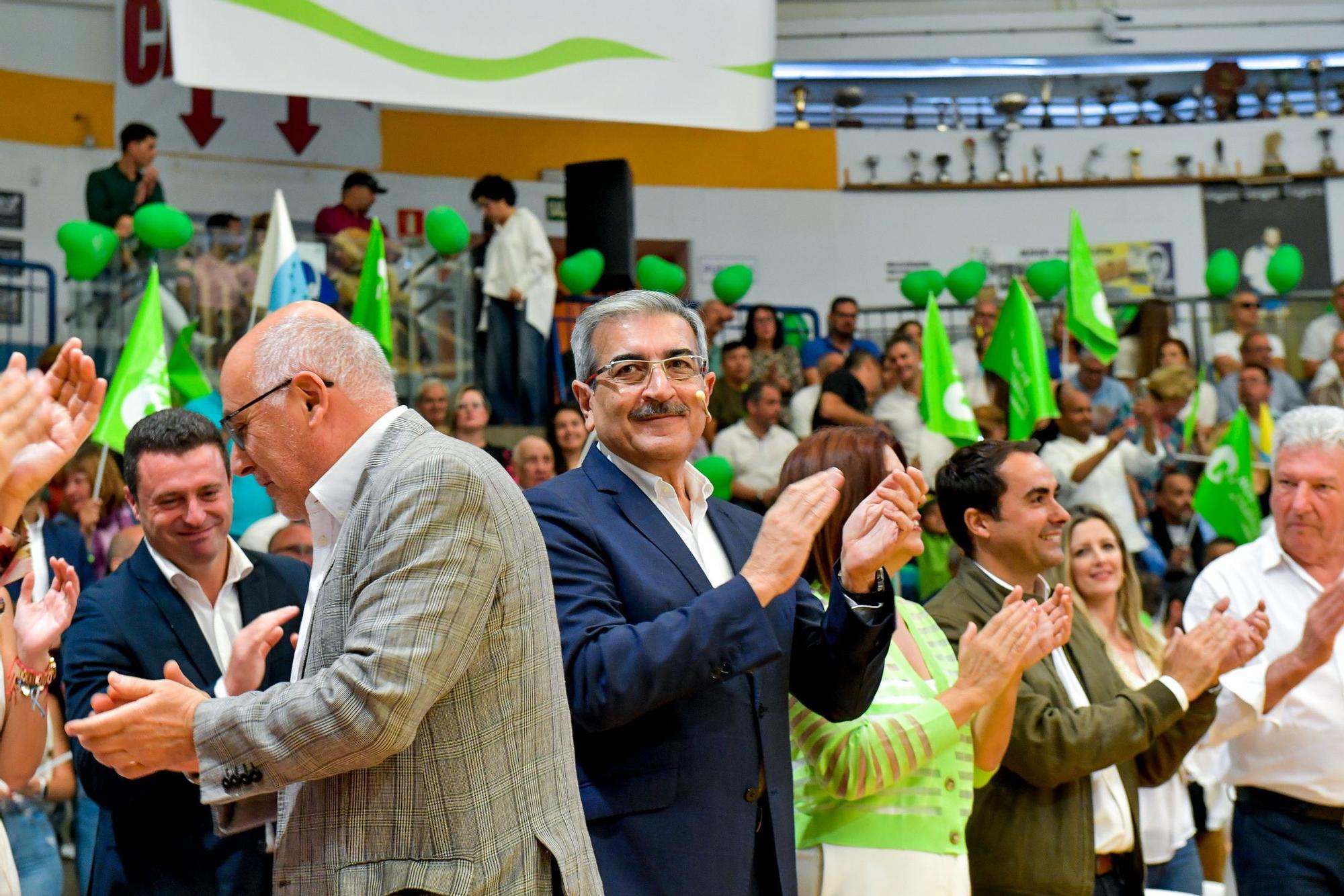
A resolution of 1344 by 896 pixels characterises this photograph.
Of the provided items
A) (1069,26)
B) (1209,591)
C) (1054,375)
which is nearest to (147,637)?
(1209,591)

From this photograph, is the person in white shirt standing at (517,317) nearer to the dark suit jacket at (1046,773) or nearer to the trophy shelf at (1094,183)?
the dark suit jacket at (1046,773)

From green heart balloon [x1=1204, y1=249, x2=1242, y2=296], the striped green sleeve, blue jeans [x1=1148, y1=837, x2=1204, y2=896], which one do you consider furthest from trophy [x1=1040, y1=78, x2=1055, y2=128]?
the striped green sleeve

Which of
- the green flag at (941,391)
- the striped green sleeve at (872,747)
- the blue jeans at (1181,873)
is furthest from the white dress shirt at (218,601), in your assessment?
the green flag at (941,391)

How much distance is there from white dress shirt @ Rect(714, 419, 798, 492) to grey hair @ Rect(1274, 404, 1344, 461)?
4646 mm

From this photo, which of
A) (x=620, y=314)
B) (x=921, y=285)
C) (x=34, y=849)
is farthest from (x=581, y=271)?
(x=620, y=314)

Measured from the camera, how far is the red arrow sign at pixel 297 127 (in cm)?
1189

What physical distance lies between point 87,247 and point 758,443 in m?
3.73

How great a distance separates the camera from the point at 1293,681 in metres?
3.27

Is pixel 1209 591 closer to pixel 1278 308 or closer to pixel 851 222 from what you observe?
pixel 1278 308

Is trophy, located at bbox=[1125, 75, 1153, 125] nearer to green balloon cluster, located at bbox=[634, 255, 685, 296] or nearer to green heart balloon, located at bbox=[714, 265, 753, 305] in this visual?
green heart balloon, located at bbox=[714, 265, 753, 305]

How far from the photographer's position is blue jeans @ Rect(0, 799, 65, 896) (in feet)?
10.7

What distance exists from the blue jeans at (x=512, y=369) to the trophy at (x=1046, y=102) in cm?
719

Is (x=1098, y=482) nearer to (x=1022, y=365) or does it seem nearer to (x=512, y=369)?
(x=1022, y=365)

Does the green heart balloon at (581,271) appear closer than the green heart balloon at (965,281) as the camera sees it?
Yes
